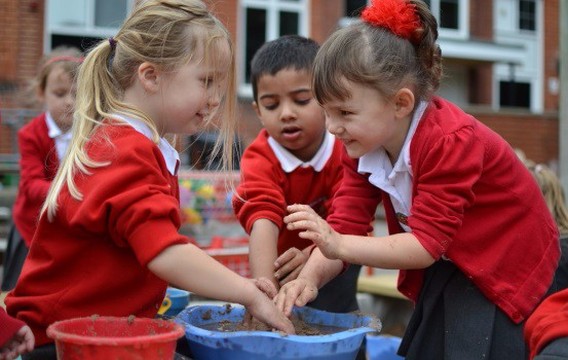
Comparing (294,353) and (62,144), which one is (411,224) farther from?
(62,144)

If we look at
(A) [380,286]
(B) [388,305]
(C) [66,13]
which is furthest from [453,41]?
(A) [380,286]

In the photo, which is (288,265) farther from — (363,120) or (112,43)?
(112,43)

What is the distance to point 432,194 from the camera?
7.15 ft

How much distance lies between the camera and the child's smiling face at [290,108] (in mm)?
2969

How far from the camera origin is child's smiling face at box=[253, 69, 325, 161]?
9.74ft

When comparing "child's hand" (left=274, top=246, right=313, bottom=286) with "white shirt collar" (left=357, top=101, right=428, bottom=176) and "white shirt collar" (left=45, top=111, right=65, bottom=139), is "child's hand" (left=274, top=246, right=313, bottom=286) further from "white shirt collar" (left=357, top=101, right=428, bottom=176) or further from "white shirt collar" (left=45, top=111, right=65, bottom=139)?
"white shirt collar" (left=45, top=111, right=65, bottom=139)

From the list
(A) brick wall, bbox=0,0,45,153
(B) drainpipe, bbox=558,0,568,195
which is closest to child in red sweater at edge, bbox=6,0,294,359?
(B) drainpipe, bbox=558,0,568,195

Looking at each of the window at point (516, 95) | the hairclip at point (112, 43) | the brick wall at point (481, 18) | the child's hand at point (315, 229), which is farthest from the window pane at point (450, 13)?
the child's hand at point (315, 229)

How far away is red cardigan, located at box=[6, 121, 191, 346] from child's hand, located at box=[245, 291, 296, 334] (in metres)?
0.25

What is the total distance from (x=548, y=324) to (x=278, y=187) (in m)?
1.26

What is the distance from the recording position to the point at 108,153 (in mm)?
2018

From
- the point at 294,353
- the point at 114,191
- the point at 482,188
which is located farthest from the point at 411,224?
the point at 114,191

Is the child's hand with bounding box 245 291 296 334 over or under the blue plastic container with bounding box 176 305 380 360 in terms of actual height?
over

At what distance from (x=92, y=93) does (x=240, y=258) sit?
2191mm
